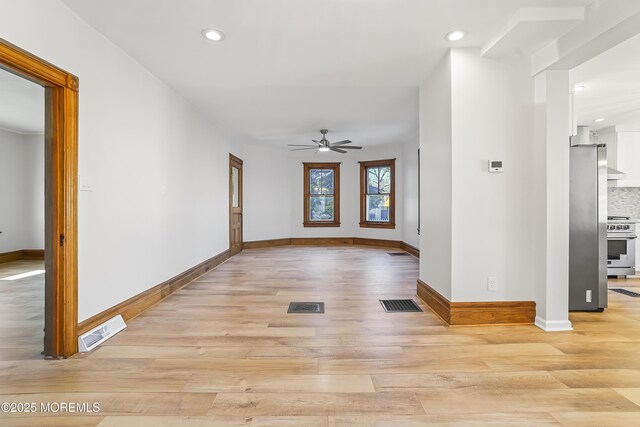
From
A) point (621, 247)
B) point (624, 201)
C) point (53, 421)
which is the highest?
point (624, 201)

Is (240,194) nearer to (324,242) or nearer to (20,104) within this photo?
(324,242)

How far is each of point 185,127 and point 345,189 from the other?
5.22 m

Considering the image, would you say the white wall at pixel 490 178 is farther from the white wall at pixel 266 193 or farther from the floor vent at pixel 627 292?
the white wall at pixel 266 193

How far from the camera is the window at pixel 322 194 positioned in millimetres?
8859

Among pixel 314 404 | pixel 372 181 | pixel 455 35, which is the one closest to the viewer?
pixel 314 404

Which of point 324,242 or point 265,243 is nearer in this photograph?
point 265,243

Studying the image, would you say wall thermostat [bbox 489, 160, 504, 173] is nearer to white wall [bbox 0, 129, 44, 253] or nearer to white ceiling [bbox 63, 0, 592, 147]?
white ceiling [bbox 63, 0, 592, 147]

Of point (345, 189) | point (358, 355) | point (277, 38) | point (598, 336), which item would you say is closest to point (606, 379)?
point (598, 336)

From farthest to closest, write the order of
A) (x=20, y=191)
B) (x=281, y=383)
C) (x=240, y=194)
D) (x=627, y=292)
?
(x=240, y=194)
(x=20, y=191)
(x=627, y=292)
(x=281, y=383)

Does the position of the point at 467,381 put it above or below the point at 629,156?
below

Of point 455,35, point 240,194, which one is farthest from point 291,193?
point 455,35

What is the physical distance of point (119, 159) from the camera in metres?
2.88

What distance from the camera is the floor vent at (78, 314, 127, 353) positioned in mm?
2361

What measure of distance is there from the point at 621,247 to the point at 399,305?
3.75 meters
